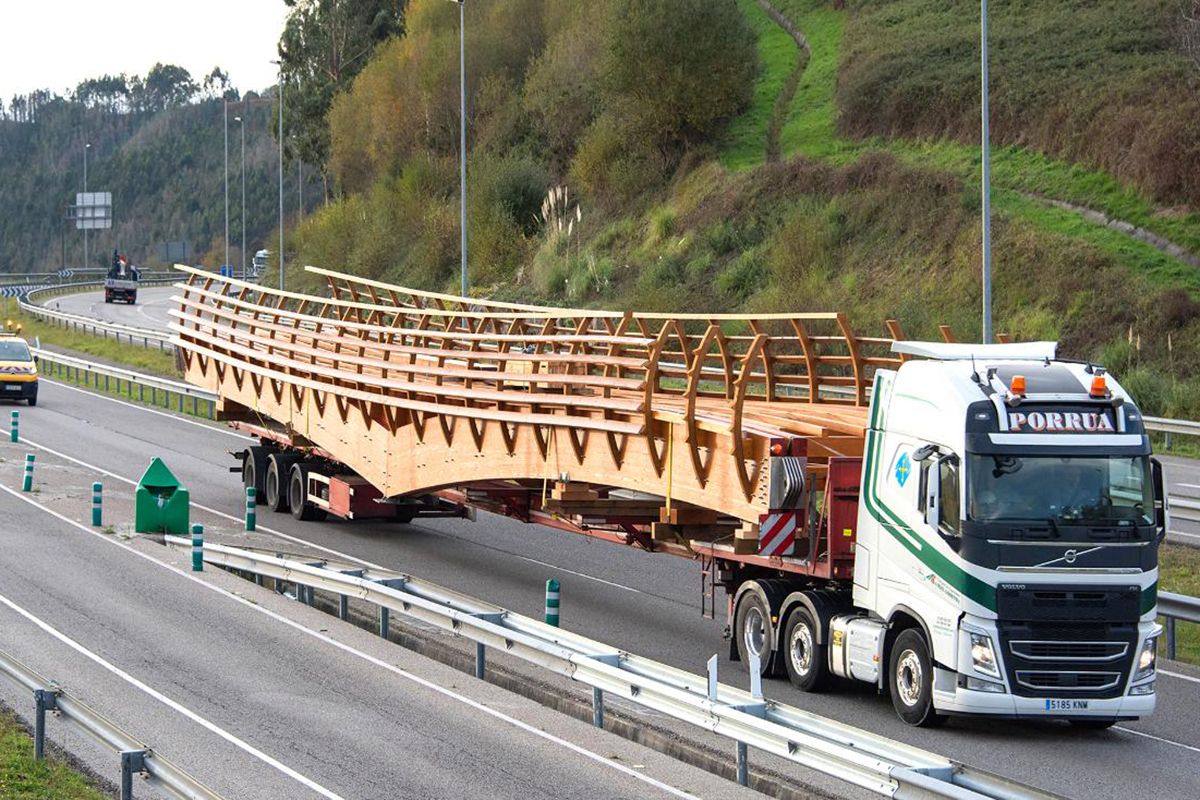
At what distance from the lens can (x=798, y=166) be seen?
55.5 meters

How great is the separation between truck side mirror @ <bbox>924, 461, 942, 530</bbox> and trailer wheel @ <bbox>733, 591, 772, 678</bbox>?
8.84 feet

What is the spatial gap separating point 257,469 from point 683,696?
692 inches

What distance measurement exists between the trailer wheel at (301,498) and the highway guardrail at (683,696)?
7.64m

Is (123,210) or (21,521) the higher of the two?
(123,210)

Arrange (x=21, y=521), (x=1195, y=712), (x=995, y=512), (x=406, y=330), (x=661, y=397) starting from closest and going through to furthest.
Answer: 1. (x=995, y=512)
2. (x=1195, y=712)
3. (x=661, y=397)
4. (x=406, y=330)
5. (x=21, y=521)

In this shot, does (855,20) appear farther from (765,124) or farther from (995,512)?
(995,512)

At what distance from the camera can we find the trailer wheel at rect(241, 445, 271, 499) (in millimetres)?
29141

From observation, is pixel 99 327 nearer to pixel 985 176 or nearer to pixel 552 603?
pixel 985 176

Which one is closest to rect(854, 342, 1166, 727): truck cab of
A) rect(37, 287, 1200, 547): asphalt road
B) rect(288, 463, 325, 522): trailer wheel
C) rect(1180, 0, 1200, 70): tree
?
rect(37, 287, 1200, 547): asphalt road

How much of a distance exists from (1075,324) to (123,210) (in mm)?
140343

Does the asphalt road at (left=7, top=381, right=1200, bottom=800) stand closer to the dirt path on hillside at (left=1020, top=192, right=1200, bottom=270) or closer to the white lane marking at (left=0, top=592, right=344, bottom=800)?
the white lane marking at (left=0, top=592, right=344, bottom=800)

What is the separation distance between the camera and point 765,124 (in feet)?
204

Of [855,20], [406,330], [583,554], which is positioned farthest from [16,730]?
[855,20]

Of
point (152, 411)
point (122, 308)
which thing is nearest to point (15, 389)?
point (152, 411)
